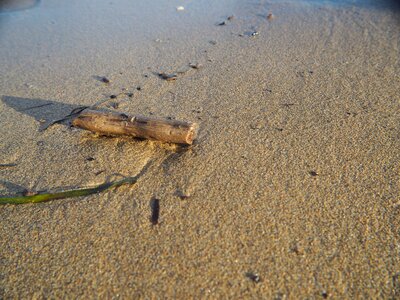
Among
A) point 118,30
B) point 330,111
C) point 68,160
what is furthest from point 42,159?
point 118,30

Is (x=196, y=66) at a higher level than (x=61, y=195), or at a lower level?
higher

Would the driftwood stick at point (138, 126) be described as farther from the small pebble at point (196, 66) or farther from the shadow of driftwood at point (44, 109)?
the small pebble at point (196, 66)

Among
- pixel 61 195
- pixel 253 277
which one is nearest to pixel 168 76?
pixel 61 195

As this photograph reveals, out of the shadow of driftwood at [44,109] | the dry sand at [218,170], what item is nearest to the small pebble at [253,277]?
the dry sand at [218,170]

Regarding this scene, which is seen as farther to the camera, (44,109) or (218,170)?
(44,109)

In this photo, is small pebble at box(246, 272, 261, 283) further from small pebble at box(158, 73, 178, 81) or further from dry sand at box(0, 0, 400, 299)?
small pebble at box(158, 73, 178, 81)

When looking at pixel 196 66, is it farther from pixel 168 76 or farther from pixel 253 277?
pixel 253 277

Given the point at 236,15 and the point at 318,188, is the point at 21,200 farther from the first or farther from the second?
the point at 236,15
